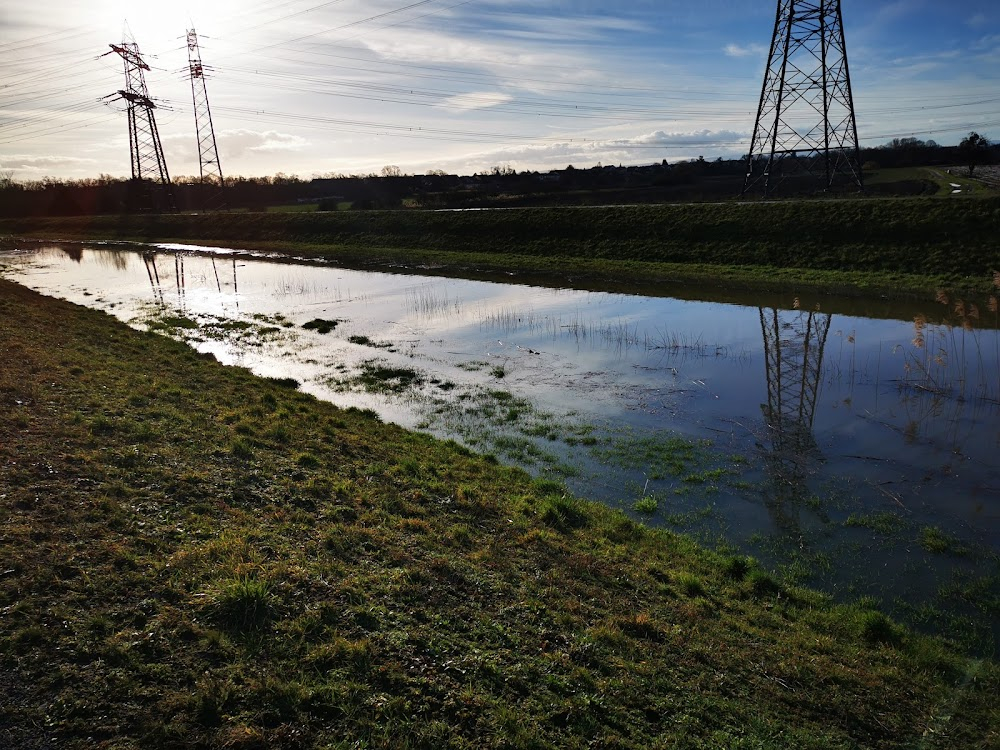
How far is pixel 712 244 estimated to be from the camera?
122 ft

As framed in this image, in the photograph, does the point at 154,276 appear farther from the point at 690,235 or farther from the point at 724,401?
the point at 724,401

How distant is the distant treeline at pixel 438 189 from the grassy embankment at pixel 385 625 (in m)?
48.8

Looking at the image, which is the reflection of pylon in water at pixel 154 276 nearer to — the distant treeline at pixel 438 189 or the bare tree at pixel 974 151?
the distant treeline at pixel 438 189

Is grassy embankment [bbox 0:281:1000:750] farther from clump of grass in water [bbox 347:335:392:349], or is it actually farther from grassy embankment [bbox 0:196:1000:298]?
grassy embankment [bbox 0:196:1000:298]

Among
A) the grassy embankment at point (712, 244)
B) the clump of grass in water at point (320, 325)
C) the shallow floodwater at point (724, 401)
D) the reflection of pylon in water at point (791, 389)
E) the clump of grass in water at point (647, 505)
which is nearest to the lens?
the shallow floodwater at point (724, 401)

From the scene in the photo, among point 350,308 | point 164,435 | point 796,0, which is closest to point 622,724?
point 164,435

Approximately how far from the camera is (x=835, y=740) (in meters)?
5.48

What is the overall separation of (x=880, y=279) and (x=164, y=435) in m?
30.8

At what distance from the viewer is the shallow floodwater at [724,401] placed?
9148mm

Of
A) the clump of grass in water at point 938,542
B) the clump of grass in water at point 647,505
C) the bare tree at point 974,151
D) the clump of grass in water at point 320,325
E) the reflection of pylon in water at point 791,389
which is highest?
the bare tree at point 974,151

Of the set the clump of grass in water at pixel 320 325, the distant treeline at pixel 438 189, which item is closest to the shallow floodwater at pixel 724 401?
the clump of grass in water at pixel 320 325

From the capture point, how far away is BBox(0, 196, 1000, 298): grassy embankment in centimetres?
2906

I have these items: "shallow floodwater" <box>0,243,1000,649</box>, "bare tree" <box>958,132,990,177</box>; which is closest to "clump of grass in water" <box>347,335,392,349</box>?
"shallow floodwater" <box>0,243,1000,649</box>

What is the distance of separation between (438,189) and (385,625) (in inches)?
3493
